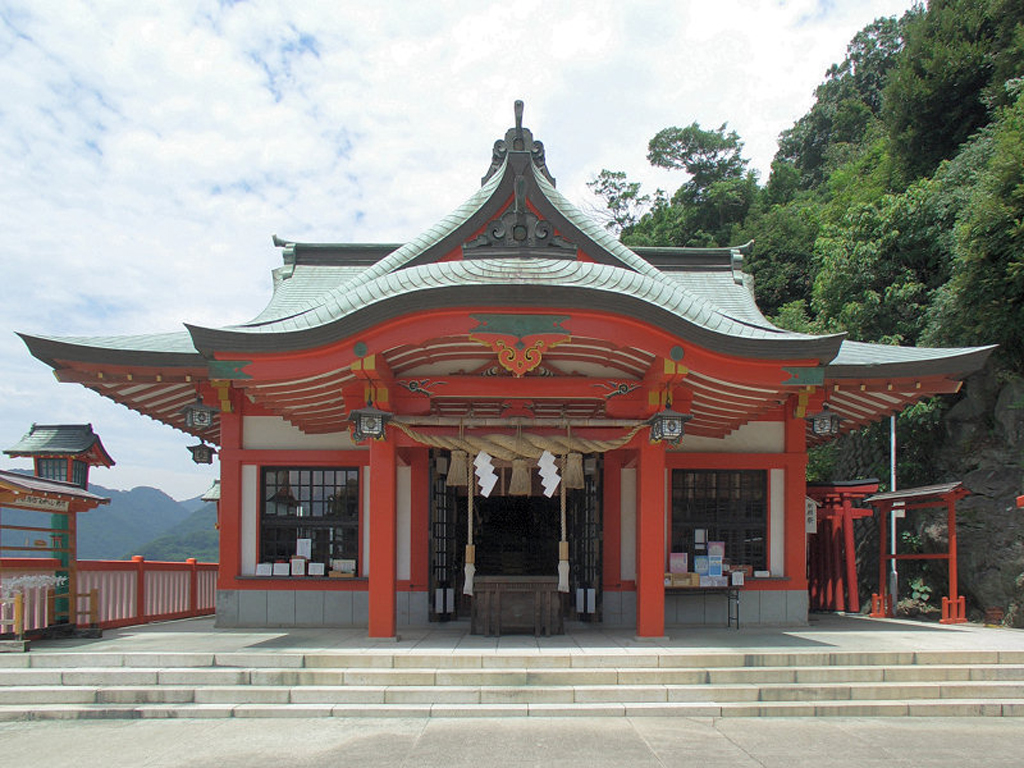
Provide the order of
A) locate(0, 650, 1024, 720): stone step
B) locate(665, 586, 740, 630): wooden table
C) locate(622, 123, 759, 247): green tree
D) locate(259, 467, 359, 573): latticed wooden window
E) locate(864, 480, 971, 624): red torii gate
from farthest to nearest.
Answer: locate(622, 123, 759, 247): green tree → locate(864, 480, 971, 624): red torii gate → locate(259, 467, 359, 573): latticed wooden window → locate(665, 586, 740, 630): wooden table → locate(0, 650, 1024, 720): stone step

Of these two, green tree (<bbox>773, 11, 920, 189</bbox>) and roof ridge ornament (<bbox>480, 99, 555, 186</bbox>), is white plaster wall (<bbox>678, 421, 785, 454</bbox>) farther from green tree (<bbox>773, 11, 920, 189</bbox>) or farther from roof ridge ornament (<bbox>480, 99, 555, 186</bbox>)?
green tree (<bbox>773, 11, 920, 189</bbox>)

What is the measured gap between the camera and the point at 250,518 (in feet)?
38.4

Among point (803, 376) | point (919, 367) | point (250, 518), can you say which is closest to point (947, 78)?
point (919, 367)

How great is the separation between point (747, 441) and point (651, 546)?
320cm

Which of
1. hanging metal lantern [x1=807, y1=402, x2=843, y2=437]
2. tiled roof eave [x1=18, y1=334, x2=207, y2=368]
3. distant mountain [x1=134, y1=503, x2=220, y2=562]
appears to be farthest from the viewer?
distant mountain [x1=134, y1=503, x2=220, y2=562]

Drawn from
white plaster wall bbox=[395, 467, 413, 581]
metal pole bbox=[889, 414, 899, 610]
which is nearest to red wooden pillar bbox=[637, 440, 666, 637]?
white plaster wall bbox=[395, 467, 413, 581]

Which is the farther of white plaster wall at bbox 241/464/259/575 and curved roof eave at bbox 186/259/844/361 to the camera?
white plaster wall at bbox 241/464/259/575

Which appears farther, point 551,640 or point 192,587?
point 192,587

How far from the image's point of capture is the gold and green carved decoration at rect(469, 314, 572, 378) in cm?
877

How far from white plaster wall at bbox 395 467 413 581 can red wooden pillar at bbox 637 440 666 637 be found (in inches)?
146

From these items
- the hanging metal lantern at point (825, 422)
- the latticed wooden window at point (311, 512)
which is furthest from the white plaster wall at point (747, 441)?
the latticed wooden window at point (311, 512)

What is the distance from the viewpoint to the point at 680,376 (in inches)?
362

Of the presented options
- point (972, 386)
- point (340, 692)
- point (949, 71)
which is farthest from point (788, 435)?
point (949, 71)

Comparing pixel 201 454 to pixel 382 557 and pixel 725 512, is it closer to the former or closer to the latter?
pixel 382 557
